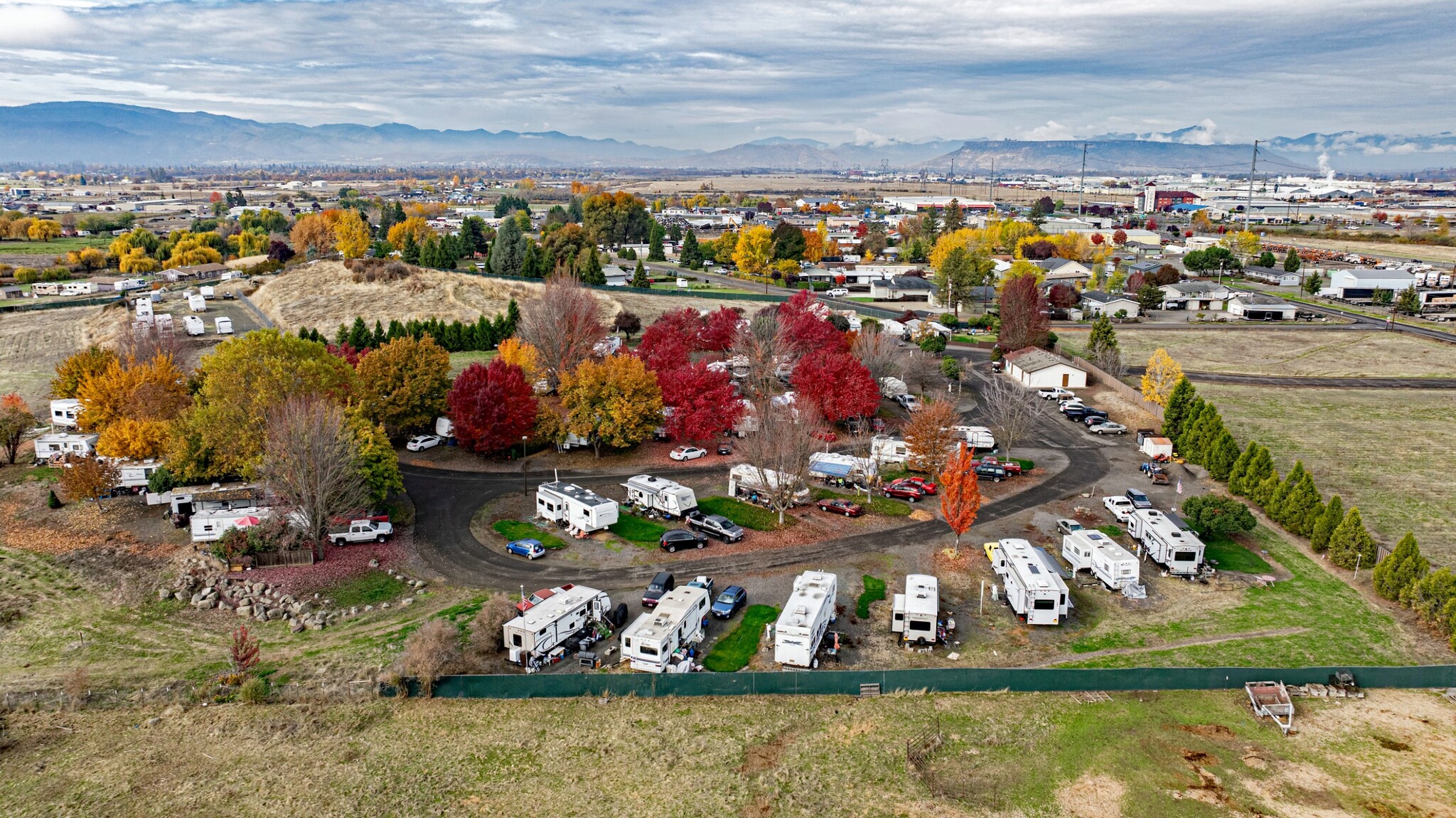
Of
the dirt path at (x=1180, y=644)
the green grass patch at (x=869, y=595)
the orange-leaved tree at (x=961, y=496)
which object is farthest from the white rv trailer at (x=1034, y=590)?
the green grass patch at (x=869, y=595)

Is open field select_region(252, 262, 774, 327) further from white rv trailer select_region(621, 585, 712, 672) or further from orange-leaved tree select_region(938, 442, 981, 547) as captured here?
white rv trailer select_region(621, 585, 712, 672)

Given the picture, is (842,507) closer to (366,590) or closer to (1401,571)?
(366,590)

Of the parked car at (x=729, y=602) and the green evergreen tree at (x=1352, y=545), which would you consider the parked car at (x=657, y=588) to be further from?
the green evergreen tree at (x=1352, y=545)

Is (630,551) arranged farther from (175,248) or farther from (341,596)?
(175,248)

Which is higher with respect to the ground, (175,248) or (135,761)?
(175,248)

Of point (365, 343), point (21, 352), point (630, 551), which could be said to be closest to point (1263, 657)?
point (630, 551)

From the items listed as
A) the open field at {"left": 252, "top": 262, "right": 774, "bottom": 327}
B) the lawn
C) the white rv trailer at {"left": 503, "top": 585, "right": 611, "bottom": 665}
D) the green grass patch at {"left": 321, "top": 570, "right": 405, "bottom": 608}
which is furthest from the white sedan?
the open field at {"left": 252, "top": 262, "right": 774, "bottom": 327}

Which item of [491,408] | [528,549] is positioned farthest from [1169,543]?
[491,408]

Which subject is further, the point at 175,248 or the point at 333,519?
the point at 175,248
